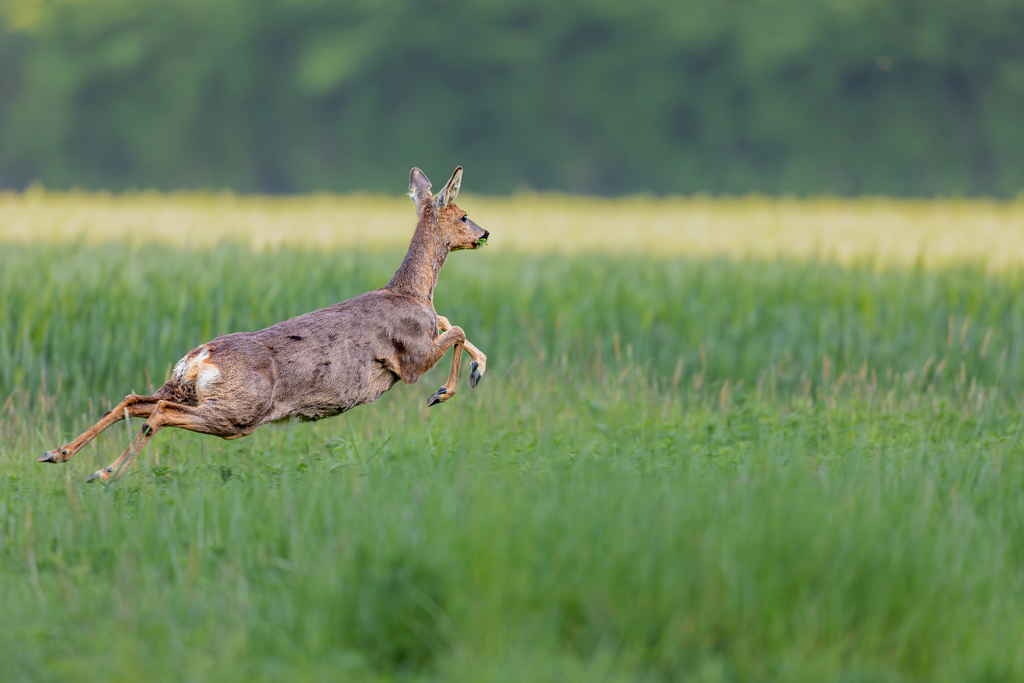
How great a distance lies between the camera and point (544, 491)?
4.74 m

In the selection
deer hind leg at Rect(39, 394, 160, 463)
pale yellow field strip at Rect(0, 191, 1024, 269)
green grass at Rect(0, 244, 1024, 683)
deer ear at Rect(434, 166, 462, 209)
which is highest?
pale yellow field strip at Rect(0, 191, 1024, 269)

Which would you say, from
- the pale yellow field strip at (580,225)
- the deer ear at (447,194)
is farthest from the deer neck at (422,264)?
the pale yellow field strip at (580,225)

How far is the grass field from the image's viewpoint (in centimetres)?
371

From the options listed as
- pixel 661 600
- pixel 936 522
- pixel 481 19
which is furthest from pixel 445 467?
pixel 481 19

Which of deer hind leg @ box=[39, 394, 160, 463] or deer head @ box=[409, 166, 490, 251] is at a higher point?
deer head @ box=[409, 166, 490, 251]

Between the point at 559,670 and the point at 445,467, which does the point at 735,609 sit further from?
the point at 445,467

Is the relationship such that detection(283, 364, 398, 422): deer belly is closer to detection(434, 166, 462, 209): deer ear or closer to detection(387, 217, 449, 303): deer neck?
detection(387, 217, 449, 303): deer neck

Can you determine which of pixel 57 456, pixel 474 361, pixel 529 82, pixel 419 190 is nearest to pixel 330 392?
pixel 474 361

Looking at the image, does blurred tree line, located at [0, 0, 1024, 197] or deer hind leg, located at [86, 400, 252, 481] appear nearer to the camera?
deer hind leg, located at [86, 400, 252, 481]

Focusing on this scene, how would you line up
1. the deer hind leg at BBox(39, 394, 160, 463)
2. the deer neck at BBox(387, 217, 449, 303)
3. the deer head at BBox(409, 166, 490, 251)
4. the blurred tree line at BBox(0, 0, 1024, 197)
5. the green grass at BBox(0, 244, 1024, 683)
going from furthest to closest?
the blurred tree line at BBox(0, 0, 1024, 197)
the deer head at BBox(409, 166, 490, 251)
the deer neck at BBox(387, 217, 449, 303)
the deer hind leg at BBox(39, 394, 160, 463)
the green grass at BBox(0, 244, 1024, 683)

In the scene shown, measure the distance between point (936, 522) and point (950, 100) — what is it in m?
36.0

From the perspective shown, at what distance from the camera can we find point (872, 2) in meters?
36.3

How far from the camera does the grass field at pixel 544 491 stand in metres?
3.71

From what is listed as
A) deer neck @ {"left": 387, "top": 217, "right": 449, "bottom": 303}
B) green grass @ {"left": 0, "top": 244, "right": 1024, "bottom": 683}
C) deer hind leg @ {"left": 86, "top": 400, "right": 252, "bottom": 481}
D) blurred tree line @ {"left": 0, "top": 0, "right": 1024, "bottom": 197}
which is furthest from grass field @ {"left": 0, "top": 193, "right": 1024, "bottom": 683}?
blurred tree line @ {"left": 0, "top": 0, "right": 1024, "bottom": 197}
